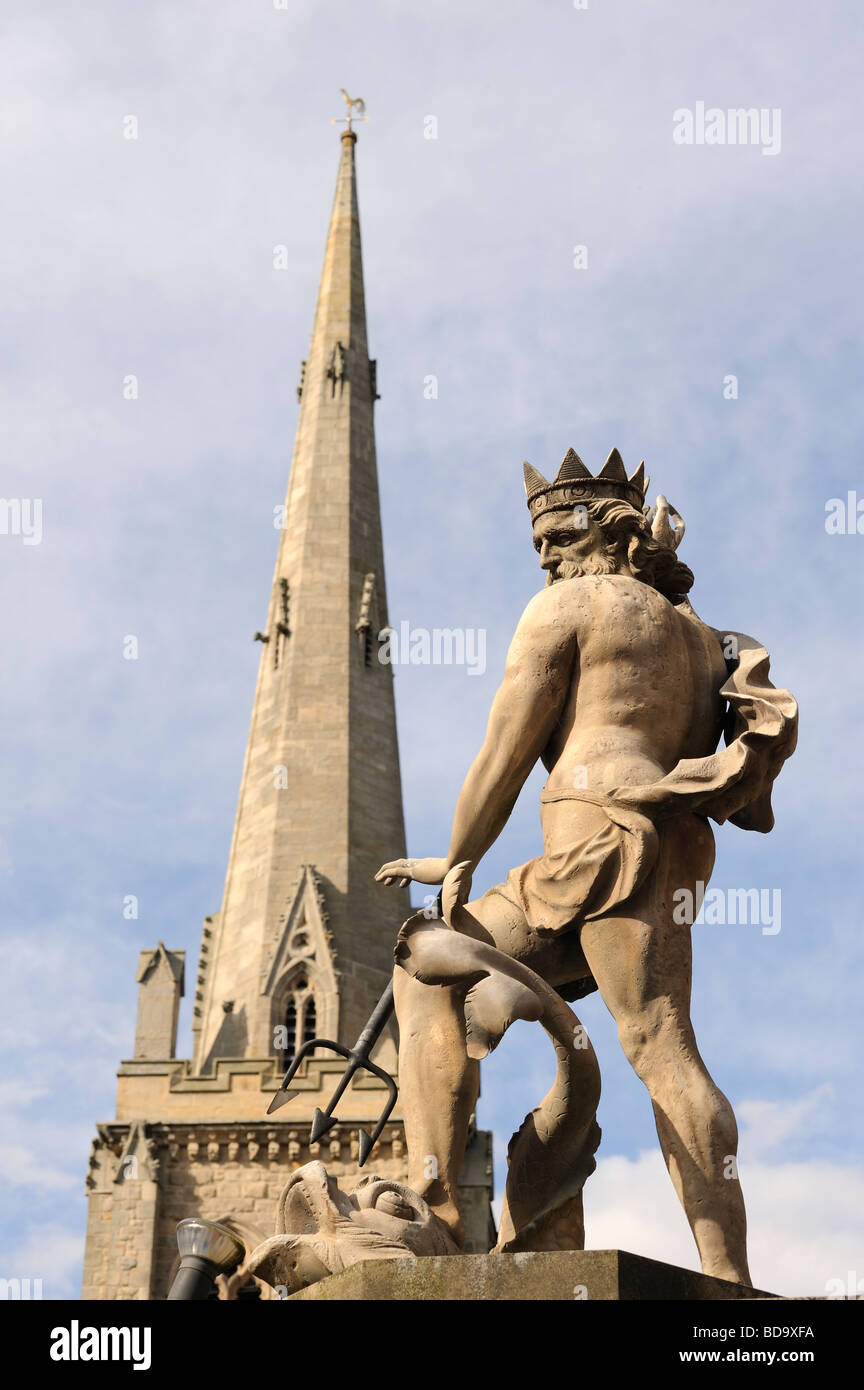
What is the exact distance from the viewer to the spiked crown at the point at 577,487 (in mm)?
8938

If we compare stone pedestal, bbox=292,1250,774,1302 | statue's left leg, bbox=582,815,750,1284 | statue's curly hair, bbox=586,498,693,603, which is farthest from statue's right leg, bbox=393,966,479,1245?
statue's curly hair, bbox=586,498,693,603

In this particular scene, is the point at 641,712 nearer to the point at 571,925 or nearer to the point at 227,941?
the point at 571,925

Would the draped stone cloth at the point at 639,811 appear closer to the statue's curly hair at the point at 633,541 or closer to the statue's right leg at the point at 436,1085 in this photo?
the statue's right leg at the point at 436,1085

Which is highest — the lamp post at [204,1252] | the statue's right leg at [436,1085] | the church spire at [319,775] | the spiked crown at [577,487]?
the church spire at [319,775]

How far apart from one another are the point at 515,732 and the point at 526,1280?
2.28 m

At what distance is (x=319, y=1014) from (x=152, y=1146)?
5866mm

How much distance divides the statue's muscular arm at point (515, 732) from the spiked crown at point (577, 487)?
67cm

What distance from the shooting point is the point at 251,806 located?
55.8 metres

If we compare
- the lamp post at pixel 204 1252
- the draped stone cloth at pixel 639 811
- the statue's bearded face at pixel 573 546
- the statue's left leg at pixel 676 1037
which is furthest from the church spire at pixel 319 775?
the statue's left leg at pixel 676 1037

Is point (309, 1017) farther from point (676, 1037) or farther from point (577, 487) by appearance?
point (676, 1037)

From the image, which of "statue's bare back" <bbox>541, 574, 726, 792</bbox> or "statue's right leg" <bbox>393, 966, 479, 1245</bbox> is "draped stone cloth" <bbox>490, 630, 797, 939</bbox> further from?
"statue's right leg" <bbox>393, 966, 479, 1245</bbox>

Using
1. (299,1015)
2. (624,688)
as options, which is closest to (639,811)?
(624,688)

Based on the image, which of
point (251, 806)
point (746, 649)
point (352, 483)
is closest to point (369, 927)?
point (251, 806)

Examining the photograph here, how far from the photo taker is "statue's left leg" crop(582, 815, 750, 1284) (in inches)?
299
